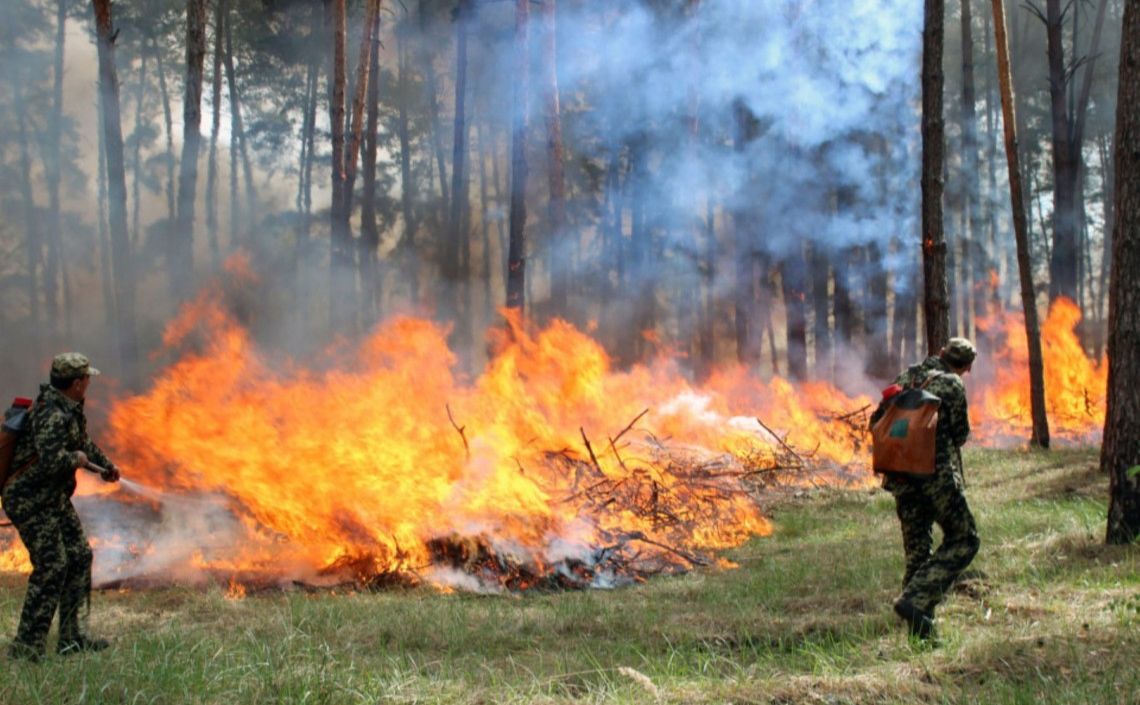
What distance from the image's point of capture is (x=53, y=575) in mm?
5781

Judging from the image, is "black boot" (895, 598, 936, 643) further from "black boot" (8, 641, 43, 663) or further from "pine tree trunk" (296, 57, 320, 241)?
"pine tree trunk" (296, 57, 320, 241)

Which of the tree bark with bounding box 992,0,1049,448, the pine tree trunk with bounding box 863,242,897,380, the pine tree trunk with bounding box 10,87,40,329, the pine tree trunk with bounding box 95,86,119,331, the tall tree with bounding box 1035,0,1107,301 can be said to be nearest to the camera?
the tree bark with bounding box 992,0,1049,448

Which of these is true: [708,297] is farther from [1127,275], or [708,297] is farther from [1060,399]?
[1127,275]

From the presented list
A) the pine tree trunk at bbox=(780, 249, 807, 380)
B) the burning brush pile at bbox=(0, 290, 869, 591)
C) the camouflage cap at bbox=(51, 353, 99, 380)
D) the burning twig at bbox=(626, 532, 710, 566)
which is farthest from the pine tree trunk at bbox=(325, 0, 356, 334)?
the camouflage cap at bbox=(51, 353, 99, 380)

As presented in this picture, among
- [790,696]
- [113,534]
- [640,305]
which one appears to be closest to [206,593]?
[113,534]

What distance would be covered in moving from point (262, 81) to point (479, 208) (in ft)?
34.0

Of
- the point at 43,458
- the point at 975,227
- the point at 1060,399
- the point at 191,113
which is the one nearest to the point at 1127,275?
the point at 43,458

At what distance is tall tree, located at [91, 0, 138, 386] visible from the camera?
16484 millimetres

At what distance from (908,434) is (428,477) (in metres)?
5.72

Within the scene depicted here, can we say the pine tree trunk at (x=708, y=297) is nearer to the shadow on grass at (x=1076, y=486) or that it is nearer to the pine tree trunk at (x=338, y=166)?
the pine tree trunk at (x=338, y=166)

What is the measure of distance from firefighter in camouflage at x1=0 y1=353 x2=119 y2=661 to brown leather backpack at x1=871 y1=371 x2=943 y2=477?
16.6ft

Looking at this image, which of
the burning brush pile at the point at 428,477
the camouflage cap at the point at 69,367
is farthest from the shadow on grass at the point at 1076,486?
the camouflage cap at the point at 69,367

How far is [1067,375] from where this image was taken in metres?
21.3

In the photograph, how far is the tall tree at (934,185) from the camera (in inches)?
498
